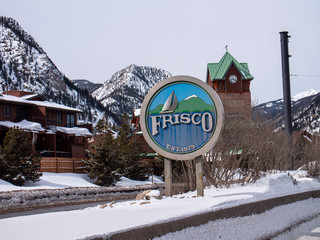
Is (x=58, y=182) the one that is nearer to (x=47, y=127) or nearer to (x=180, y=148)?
(x=47, y=127)

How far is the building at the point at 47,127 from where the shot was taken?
4921cm

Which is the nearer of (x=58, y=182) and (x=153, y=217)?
(x=153, y=217)

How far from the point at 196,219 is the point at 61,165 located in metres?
40.8

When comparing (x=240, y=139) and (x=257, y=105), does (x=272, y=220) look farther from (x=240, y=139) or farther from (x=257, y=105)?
(x=257, y=105)

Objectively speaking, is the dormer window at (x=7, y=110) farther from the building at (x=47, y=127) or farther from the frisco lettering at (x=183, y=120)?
the frisco lettering at (x=183, y=120)


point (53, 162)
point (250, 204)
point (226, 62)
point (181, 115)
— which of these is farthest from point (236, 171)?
point (226, 62)

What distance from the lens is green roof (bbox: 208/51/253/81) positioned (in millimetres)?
68688

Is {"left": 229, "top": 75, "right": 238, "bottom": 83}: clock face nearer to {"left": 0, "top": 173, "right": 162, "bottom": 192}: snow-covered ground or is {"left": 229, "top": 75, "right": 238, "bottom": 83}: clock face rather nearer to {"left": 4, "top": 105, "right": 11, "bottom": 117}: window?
{"left": 0, "top": 173, "right": 162, "bottom": 192}: snow-covered ground

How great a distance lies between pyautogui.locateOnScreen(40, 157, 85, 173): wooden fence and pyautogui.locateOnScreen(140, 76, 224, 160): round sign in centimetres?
3433

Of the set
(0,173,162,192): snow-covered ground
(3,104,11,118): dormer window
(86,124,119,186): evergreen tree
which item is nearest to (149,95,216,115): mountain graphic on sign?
(0,173,162,192): snow-covered ground

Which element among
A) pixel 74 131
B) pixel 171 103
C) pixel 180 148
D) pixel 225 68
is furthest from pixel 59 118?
pixel 180 148

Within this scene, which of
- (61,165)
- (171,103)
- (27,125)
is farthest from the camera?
(27,125)

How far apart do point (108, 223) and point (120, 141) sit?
5597 cm

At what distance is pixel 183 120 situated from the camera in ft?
38.5
